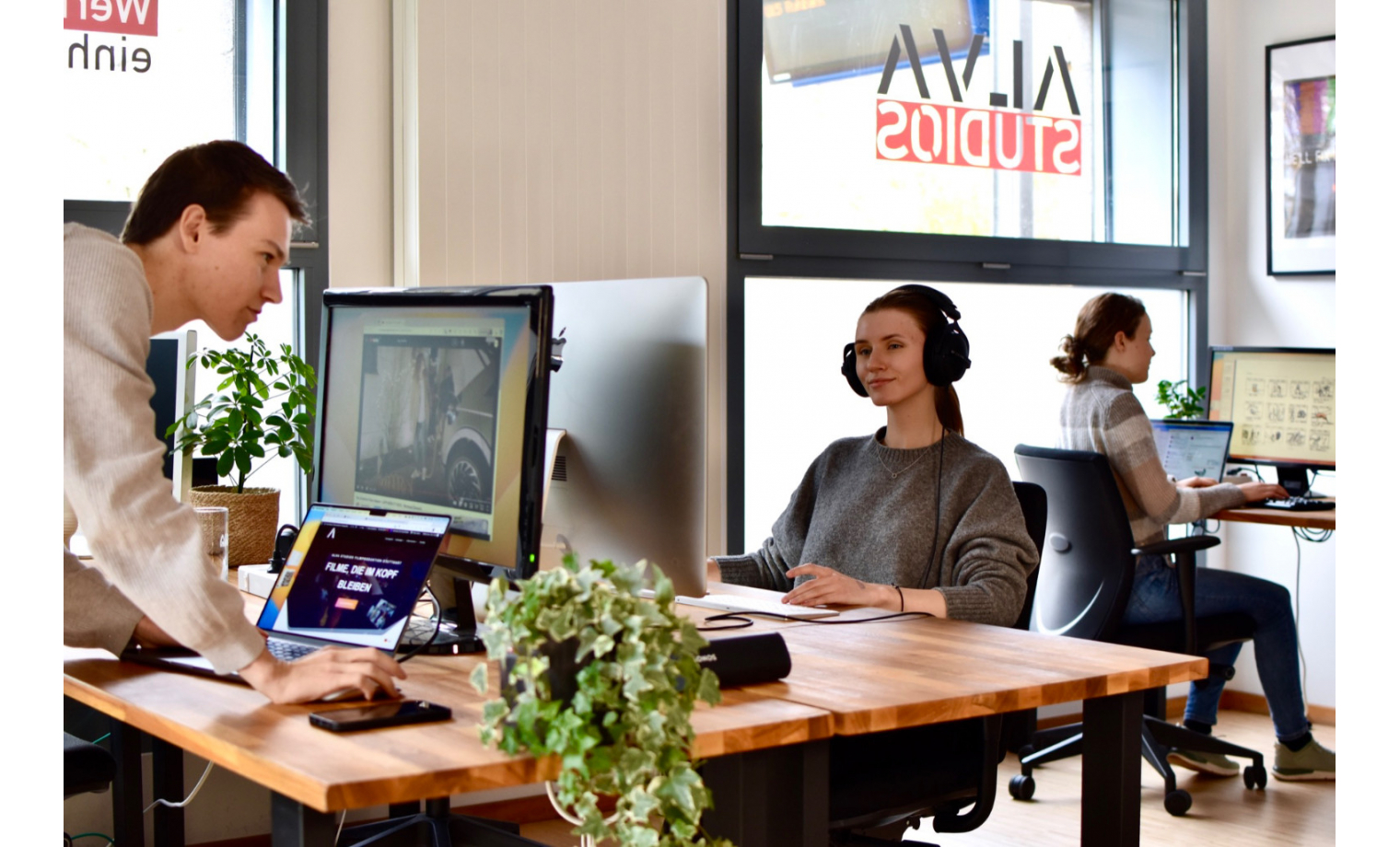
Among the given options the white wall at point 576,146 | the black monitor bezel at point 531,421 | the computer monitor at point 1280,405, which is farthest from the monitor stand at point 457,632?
the computer monitor at point 1280,405

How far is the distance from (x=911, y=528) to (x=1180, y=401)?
7.78 ft

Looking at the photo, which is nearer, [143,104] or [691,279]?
[691,279]

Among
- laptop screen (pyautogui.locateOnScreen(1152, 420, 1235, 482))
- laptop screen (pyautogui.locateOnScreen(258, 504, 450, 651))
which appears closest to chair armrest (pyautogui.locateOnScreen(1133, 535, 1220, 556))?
laptop screen (pyautogui.locateOnScreen(1152, 420, 1235, 482))

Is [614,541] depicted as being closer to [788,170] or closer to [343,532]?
[343,532]

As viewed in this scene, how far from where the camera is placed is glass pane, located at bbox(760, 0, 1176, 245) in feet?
12.7

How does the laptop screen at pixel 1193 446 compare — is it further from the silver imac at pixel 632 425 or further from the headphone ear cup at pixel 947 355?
the silver imac at pixel 632 425

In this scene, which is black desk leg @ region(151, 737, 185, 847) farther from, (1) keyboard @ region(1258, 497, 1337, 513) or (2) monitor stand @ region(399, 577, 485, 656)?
(1) keyboard @ region(1258, 497, 1337, 513)

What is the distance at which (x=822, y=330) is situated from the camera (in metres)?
3.97

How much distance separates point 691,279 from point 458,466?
40cm

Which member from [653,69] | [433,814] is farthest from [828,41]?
[433,814]

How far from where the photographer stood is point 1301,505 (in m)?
3.96

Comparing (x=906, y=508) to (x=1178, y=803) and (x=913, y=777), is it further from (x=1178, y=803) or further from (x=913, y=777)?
(x=1178, y=803)

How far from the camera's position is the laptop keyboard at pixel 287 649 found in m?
1.71

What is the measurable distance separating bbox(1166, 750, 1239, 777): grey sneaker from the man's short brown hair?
322 centimetres
